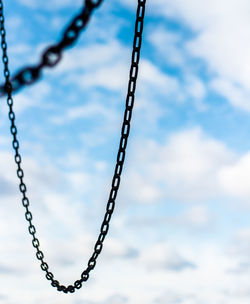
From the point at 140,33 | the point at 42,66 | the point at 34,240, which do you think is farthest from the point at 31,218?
the point at 140,33

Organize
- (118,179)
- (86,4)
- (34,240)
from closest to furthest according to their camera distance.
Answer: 1. (86,4)
2. (118,179)
3. (34,240)

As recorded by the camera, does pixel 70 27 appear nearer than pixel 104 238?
Yes

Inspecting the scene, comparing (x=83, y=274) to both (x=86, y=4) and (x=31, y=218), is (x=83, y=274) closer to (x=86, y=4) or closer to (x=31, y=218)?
(x=31, y=218)

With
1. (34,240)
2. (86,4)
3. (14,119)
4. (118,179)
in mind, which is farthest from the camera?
(34,240)

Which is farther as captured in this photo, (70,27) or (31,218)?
(31,218)

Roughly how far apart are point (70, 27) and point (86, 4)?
248 millimetres

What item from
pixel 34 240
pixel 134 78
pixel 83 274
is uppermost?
pixel 134 78

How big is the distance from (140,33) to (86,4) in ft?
1.92

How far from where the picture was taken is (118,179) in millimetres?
6426

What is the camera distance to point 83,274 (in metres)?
7.10

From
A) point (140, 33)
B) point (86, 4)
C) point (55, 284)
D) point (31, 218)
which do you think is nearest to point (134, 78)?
point (140, 33)

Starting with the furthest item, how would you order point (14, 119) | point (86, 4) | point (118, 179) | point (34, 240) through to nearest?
point (34, 240), point (14, 119), point (118, 179), point (86, 4)

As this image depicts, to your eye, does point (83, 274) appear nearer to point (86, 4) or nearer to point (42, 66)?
point (42, 66)

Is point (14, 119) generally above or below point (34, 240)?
above
